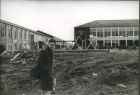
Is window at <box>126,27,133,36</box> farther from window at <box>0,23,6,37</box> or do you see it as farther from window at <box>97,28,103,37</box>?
window at <box>0,23,6,37</box>

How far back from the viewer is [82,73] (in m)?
1.53

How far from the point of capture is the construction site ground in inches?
58.1

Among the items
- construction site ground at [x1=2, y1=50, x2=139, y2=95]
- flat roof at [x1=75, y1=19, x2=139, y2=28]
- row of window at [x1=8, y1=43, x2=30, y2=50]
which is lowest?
construction site ground at [x1=2, y1=50, x2=139, y2=95]

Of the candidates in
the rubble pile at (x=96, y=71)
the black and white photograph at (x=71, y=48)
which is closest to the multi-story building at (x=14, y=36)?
the black and white photograph at (x=71, y=48)

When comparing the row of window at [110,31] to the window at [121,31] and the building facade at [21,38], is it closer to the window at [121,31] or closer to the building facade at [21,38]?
the window at [121,31]

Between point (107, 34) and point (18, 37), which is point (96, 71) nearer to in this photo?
point (107, 34)

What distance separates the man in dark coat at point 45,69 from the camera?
4.99ft

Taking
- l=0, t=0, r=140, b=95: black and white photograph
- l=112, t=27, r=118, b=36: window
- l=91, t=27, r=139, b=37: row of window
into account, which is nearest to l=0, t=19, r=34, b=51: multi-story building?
l=0, t=0, r=140, b=95: black and white photograph

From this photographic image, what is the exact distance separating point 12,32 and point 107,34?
0.80 metres

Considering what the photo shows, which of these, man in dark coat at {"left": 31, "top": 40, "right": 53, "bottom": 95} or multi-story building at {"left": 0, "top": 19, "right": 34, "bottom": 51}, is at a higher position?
multi-story building at {"left": 0, "top": 19, "right": 34, "bottom": 51}

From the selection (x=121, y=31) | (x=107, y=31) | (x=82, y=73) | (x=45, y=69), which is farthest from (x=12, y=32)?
(x=121, y=31)

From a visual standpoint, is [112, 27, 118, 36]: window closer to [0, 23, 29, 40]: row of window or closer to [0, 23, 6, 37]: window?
[0, 23, 29, 40]: row of window

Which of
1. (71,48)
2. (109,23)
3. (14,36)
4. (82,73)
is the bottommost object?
(82,73)

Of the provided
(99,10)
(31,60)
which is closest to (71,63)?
(31,60)
